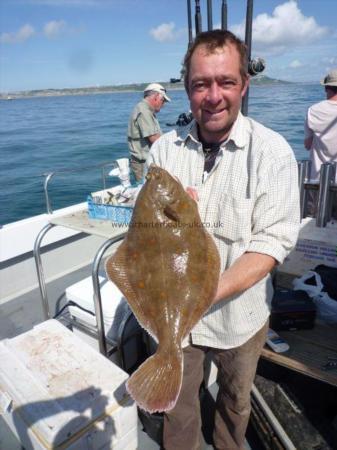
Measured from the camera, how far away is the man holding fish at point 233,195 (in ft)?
6.92

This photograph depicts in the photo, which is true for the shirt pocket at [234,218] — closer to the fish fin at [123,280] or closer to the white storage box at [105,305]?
the fish fin at [123,280]

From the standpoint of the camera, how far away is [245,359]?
2.44 m

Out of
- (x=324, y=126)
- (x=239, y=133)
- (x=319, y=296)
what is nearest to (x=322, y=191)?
(x=324, y=126)

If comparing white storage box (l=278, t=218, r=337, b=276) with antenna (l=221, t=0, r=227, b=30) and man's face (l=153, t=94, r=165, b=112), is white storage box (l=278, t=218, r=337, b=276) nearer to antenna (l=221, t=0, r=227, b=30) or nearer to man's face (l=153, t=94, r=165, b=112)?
antenna (l=221, t=0, r=227, b=30)

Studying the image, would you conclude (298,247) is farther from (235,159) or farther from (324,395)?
(235,159)

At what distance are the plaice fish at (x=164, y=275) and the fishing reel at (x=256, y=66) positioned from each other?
180 cm

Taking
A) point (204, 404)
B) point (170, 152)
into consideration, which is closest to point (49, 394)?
point (204, 404)

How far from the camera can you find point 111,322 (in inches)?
132

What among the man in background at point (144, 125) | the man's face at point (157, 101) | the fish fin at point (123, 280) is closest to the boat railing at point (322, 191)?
the fish fin at point (123, 280)

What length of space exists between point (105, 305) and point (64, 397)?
1.08 m

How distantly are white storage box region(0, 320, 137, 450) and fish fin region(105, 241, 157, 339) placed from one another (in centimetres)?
86

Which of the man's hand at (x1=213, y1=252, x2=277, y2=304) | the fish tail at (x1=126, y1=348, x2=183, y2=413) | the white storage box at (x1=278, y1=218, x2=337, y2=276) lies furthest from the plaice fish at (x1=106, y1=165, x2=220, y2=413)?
the white storage box at (x1=278, y1=218, x2=337, y2=276)

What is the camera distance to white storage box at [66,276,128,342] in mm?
3363

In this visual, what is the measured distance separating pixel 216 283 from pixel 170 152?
3.49ft
